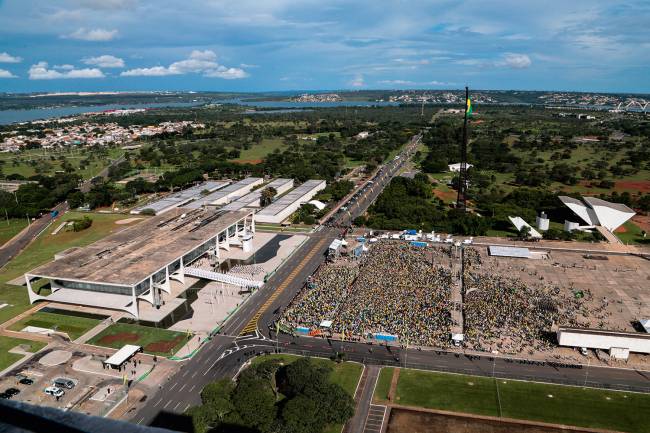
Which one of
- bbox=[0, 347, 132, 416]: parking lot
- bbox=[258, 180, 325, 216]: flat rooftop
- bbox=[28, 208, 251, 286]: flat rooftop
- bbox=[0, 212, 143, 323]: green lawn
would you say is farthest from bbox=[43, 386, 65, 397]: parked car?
bbox=[258, 180, 325, 216]: flat rooftop

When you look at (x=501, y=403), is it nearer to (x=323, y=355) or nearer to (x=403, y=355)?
(x=403, y=355)

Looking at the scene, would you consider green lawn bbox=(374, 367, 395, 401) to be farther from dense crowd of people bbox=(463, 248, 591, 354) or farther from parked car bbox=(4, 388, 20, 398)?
parked car bbox=(4, 388, 20, 398)

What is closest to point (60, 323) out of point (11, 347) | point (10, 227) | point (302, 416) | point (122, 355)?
point (11, 347)

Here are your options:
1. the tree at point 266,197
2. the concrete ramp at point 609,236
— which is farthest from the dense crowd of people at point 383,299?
the tree at point 266,197

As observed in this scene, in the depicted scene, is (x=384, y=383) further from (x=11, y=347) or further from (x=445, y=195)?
(x=445, y=195)

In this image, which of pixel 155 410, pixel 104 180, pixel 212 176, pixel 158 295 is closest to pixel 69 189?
pixel 104 180
